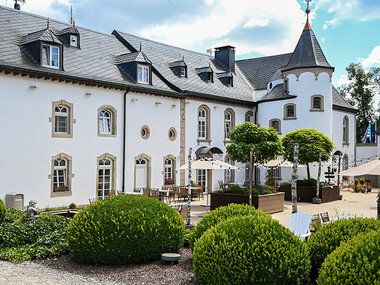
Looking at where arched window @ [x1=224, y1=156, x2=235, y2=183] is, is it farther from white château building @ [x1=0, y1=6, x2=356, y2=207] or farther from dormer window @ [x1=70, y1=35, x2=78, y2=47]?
dormer window @ [x1=70, y1=35, x2=78, y2=47]

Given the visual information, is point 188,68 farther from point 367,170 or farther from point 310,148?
point 367,170

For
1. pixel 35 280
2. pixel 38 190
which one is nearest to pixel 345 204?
pixel 38 190

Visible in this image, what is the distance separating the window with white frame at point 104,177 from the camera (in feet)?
67.4

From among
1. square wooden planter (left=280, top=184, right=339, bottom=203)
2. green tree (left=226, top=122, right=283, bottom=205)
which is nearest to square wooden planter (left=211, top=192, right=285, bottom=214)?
green tree (left=226, top=122, right=283, bottom=205)

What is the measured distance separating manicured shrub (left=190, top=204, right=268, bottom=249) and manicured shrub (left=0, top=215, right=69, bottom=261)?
3144 millimetres

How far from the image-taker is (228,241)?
264 inches

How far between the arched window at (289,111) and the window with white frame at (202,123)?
6097 mm

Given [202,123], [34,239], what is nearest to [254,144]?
[202,123]

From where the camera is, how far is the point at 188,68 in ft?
92.8

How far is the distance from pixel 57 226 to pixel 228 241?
19.5 ft

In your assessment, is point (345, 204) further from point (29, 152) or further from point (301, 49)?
point (29, 152)

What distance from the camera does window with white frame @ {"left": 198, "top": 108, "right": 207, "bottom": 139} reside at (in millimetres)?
26219

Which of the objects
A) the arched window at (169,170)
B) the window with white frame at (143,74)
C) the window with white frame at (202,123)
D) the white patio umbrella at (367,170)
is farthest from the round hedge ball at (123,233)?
the window with white frame at (202,123)

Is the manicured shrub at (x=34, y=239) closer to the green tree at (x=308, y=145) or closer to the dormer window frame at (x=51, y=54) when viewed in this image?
the dormer window frame at (x=51, y=54)
